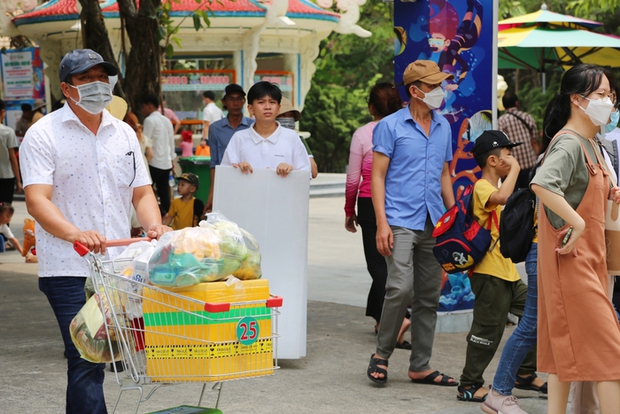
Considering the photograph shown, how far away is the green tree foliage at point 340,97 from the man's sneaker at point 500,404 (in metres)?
25.1

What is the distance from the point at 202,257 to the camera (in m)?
3.57

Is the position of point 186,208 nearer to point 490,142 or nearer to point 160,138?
point 160,138

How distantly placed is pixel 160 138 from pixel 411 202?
7.87m

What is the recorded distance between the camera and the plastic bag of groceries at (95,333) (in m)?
3.77

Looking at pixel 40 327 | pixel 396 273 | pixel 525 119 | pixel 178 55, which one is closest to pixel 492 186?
pixel 396 273

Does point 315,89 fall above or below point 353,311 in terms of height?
above

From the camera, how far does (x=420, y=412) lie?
571 centimetres

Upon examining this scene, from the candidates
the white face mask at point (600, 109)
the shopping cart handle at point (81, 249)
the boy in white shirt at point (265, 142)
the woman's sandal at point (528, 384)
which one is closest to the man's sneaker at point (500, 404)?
the woman's sandal at point (528, 384)

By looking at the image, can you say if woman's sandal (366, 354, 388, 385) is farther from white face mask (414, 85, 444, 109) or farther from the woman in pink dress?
white face mask (414, 85, 444, 109)

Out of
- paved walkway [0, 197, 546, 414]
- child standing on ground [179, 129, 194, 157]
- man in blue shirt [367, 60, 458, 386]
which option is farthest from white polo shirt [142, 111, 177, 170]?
man in blue shirt [367, 60, 458, 386]

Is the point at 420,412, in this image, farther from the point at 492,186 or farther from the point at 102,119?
the point at 102,119

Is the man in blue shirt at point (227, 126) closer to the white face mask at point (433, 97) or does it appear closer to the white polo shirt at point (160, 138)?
the white face mask at point (433, 97)

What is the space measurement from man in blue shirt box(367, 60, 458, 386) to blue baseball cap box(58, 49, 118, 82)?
7.69 ft

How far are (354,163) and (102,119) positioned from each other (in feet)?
10.4
